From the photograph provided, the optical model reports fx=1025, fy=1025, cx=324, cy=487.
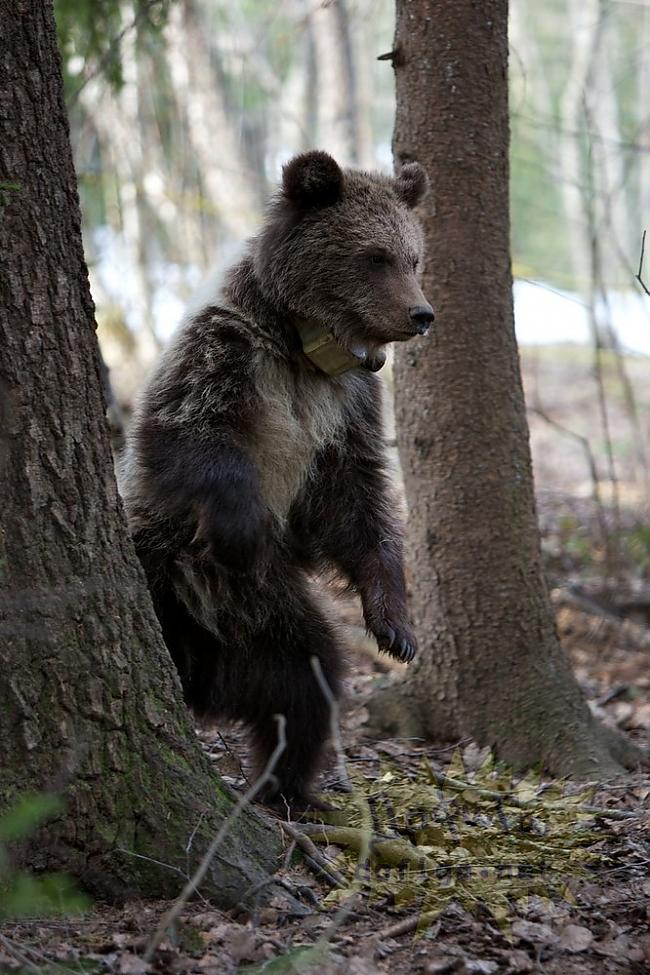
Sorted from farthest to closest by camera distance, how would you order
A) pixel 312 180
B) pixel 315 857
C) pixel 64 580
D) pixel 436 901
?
pixel 312 180 → pixel 315 857 → pixel 436 901 → pixel 64 580

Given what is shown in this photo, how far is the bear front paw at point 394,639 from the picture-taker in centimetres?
472

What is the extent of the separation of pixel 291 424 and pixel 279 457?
170 mm

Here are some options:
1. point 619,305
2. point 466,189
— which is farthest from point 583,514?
point 466,189

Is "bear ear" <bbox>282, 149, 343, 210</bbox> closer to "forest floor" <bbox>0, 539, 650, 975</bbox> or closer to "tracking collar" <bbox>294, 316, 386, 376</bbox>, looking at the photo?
"tracking collar" <bbox>294, 316, 386, 376</bbox>

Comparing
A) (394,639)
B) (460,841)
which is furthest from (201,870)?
(394,639)

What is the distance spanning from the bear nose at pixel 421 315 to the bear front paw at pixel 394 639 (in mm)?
1363

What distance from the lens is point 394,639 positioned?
4.73m

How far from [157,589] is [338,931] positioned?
5.86ft

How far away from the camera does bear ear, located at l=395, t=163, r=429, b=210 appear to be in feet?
16.4

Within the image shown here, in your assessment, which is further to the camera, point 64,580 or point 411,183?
point 411,183

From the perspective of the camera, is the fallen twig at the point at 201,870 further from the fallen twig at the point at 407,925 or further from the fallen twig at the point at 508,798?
the fallen twig at the point at 508,798

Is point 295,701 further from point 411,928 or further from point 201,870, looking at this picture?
point 201,870

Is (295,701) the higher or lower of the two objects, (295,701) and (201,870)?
the higher

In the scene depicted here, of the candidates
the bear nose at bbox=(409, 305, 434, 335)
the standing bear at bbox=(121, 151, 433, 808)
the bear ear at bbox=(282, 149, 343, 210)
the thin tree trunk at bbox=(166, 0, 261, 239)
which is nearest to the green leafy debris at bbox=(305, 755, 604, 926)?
the standing bear at bbox=(121, 151, 433, 808)
